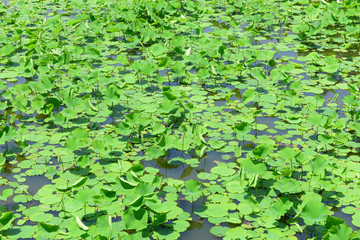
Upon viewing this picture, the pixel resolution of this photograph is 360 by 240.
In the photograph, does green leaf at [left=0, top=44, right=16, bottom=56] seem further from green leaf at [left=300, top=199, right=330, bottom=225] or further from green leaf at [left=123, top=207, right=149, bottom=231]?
green leaf at [left=300, top=199, right=330, bottom=225]

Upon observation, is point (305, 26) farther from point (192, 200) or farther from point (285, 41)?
point (192, 200)

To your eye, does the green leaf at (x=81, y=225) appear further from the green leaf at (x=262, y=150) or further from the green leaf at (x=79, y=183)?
the green leaf at (x=262, y=150)

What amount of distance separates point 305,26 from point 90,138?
371cm

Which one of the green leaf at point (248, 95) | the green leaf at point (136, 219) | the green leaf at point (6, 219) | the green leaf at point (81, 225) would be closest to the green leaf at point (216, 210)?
the green leaf at point (136, 219)

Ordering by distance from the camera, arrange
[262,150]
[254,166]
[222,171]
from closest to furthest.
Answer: [254,166] < [262,150] < [222,171]

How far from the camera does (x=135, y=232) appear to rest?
3424 mm

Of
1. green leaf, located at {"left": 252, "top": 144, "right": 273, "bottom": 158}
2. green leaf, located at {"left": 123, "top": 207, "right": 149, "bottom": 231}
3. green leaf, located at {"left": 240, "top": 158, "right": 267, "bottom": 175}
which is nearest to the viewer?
green leaf, located at {"left": 123, "top": 207, "right": 149, "bottom": 231}

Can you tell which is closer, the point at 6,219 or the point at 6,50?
the point at 6,219

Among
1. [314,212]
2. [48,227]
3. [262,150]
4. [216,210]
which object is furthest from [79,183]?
[314,212]

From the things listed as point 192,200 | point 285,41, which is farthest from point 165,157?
point 285,41

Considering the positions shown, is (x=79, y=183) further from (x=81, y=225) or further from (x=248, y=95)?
(x=248, y=95)

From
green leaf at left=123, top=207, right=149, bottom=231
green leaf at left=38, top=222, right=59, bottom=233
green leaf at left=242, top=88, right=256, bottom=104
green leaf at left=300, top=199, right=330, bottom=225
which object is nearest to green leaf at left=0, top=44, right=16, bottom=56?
green leaf at left=242, top=88, right=256, bottom=104

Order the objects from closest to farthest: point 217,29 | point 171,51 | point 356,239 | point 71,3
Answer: point 356,239 < point 171,51 < point 217,29 < point 71,3

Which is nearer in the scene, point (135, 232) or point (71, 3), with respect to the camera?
point (135, 232)
